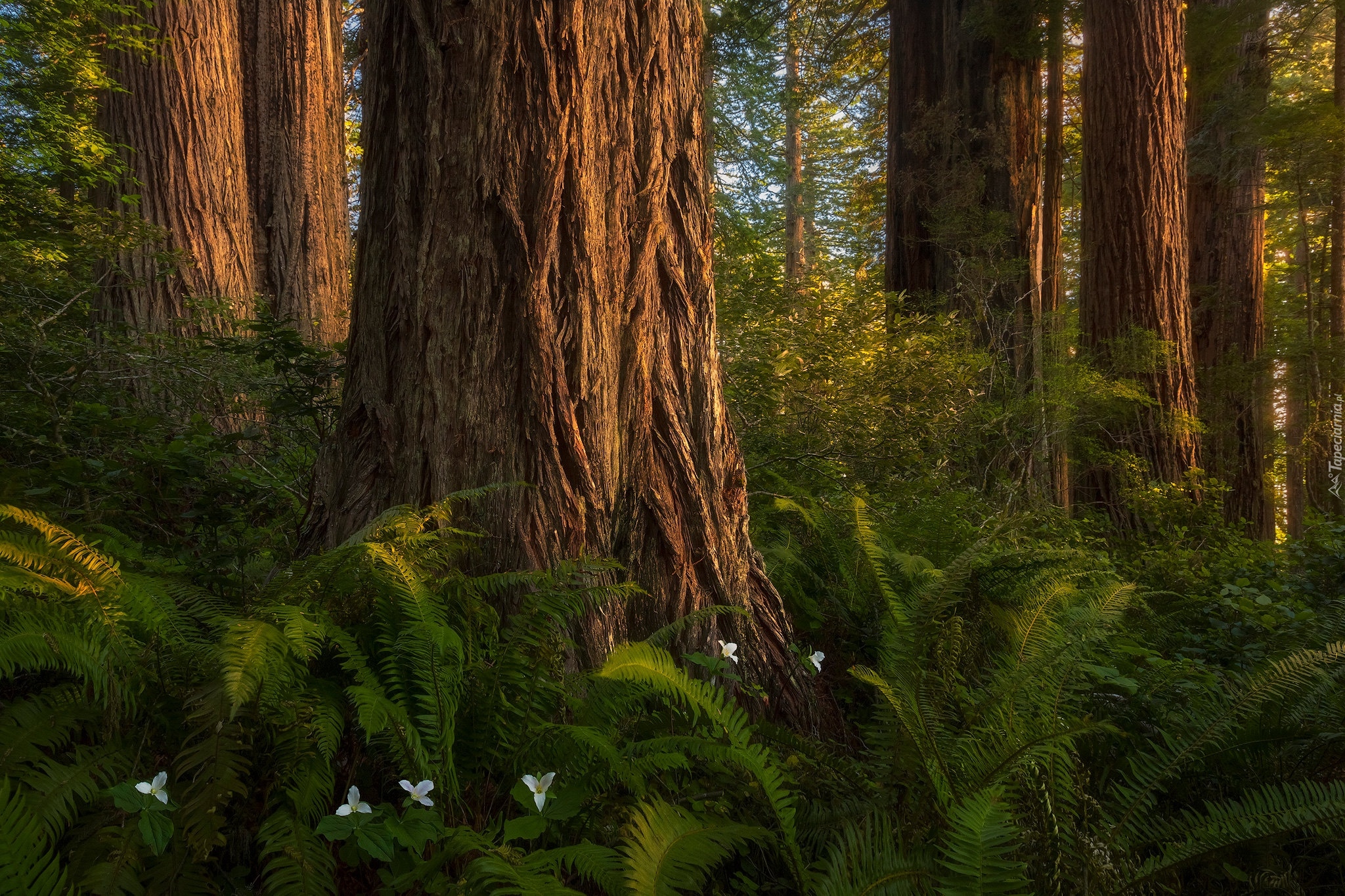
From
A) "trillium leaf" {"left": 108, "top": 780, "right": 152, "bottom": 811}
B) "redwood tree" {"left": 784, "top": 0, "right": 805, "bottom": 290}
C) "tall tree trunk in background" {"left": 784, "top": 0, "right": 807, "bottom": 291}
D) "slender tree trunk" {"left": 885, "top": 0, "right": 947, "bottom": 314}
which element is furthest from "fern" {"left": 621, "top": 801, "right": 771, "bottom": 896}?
"tall tree trunk in background" {"left": 784, "top": 0, "right": 807, "bottom": 291}

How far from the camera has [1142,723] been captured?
256 cm

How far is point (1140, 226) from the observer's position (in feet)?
23.7

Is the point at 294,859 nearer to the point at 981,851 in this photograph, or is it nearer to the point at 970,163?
the point at 981,851

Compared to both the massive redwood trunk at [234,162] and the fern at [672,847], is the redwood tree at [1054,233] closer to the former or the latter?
the fern at [672,847]

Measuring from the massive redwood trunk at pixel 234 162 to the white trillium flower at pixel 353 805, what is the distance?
16.3ft

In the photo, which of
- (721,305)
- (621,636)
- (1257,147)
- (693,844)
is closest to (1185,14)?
(1257,147)

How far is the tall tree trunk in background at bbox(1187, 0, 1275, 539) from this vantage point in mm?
8930

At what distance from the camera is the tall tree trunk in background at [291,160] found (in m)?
8.48

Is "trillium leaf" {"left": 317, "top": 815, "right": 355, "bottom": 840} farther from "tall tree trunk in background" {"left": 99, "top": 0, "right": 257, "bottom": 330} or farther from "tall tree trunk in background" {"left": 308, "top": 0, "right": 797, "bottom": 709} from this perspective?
"tall tree trunk in background" {"left": 99, "top": 0, "right": 257, "bottom": 330}

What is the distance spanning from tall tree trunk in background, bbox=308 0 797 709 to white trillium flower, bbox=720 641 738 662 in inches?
2.8

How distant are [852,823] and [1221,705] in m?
1.18

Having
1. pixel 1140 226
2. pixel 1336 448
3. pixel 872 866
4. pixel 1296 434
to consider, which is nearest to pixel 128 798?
pixel 872 866

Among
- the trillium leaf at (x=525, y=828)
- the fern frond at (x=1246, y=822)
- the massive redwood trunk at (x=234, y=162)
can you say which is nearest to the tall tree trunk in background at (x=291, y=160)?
the massive redwood trunk at (x=234, y=162)

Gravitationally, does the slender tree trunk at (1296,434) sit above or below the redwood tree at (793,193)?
below
